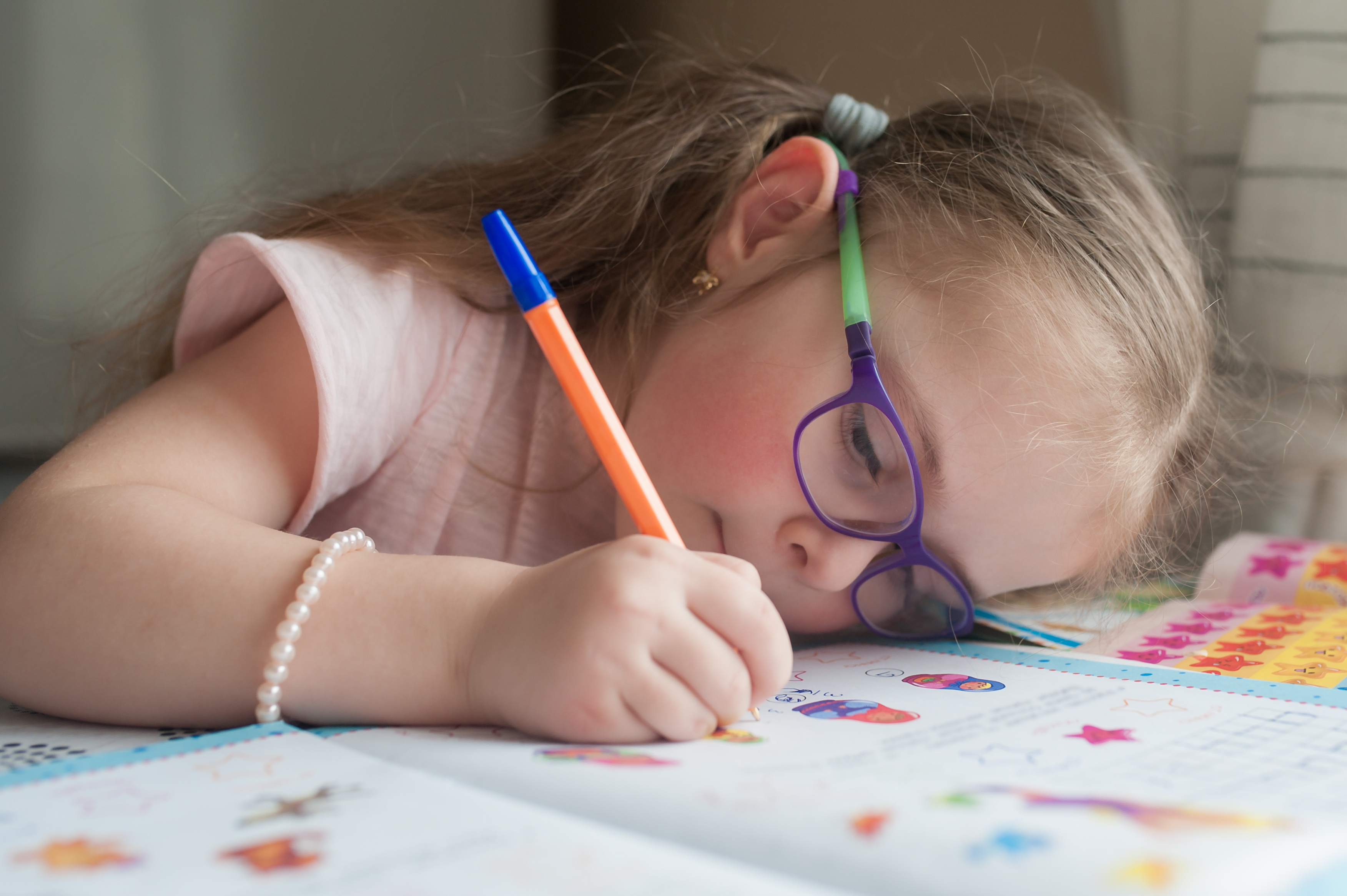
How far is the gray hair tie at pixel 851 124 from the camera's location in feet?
2.80

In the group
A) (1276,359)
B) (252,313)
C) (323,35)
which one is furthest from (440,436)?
(1276,359)

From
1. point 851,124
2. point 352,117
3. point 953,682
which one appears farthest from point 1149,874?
point 352,117

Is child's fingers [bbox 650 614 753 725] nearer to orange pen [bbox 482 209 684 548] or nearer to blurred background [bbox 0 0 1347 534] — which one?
orange pen [bbox 482 209 684 548]

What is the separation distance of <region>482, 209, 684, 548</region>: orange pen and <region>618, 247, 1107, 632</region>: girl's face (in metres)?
0.13

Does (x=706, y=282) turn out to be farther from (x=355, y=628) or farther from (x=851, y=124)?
(x=355, y=628)

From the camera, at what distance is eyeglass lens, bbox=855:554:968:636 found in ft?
2.28

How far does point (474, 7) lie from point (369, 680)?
1242 mm

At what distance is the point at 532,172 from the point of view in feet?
2.92

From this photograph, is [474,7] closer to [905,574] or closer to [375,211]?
[375,211]

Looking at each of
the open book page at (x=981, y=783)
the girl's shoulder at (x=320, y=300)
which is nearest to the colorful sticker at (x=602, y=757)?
the open book page at (x=981, y=783)

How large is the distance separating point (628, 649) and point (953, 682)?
0.81ft

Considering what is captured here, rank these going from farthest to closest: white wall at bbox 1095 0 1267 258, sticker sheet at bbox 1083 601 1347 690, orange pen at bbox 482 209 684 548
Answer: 1. white wall at bbox 1095 0 1267 258
2. sticker sheet at bbox 1083 601 1347 690
3. orange pen at bbox 482 209 684 548

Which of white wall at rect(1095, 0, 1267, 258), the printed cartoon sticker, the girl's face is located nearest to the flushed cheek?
the girl's face

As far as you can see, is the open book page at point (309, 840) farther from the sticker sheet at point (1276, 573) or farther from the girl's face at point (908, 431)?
the sticker sheet at point (1276, 573)
